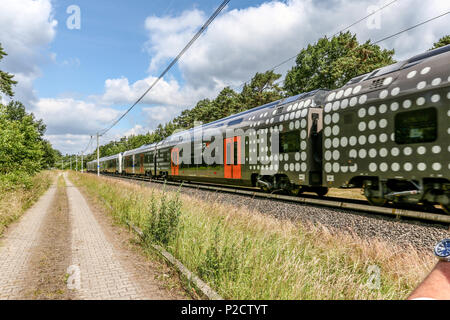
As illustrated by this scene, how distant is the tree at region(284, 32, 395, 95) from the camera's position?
2900 centimetres

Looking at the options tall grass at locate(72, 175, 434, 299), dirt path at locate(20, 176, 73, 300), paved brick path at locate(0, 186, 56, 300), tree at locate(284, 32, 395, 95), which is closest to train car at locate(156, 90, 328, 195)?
tall grass at locate(72, 175, 434, 299)

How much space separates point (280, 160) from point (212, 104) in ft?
131

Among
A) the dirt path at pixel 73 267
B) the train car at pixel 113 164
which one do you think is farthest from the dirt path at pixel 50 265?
the train car at pixel 113 164

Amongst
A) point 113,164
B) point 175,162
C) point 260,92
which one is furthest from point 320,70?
point 113,164

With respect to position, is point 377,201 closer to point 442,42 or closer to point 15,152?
point 15,152

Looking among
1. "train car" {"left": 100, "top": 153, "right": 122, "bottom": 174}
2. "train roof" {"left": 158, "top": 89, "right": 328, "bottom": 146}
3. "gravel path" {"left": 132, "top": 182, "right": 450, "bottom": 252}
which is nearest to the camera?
"gravel path" {"left": 132, "top": 182, "right": 450, "bottom": 252}

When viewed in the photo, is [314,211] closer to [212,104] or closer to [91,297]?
[91,297]

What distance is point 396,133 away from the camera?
23.3 ft

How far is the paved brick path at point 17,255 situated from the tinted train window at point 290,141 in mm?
8418

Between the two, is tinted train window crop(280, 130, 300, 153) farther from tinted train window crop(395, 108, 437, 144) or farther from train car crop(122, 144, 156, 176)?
train car crop(122, 144, 156, 176)

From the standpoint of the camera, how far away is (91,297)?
12.5ft

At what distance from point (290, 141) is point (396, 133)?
4069 millimetres

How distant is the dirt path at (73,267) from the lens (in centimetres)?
398
